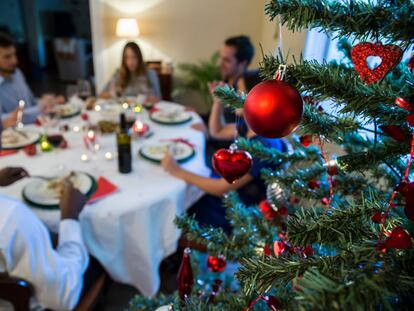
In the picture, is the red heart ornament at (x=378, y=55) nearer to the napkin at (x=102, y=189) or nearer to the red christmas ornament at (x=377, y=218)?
the red christmas ornament at (x=377, y=218)

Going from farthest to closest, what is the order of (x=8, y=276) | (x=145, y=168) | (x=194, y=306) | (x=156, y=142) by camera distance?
(x=156, y=142)
(x=145, y=168)
(x=8, y=276)
(x=194, y=306)

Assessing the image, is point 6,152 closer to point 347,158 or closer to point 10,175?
point 10,175

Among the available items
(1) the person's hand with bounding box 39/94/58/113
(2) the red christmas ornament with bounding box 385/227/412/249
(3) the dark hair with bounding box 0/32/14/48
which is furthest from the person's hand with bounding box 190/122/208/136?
(2) the red christmas ornament with bounding box 385/227/412/249

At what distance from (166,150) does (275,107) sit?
4.13 feet

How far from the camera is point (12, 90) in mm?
2455

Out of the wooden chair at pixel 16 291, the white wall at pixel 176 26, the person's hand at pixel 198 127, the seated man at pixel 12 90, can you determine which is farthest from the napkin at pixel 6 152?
the white wall at pixel 176 26

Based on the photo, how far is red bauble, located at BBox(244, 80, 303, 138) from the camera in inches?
15.2

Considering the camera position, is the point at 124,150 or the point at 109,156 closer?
the point at 124,150

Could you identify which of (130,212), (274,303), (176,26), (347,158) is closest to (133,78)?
(176,26)

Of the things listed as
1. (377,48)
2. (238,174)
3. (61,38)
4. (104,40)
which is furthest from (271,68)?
(61,38)

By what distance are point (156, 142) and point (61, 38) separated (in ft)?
19.0

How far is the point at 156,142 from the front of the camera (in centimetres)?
177

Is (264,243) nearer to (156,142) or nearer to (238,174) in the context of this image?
(238,174)

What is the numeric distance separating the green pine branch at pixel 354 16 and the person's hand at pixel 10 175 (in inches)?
48.1
